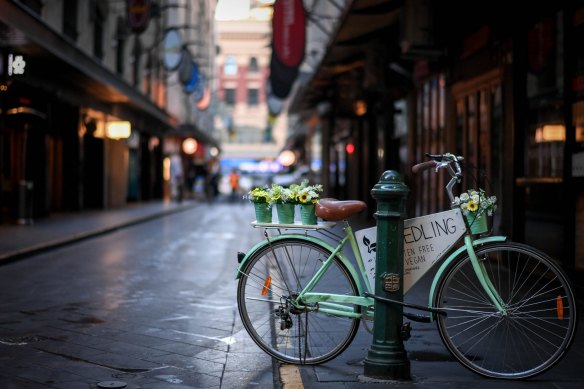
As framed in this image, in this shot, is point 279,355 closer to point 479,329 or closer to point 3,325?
point 479,329

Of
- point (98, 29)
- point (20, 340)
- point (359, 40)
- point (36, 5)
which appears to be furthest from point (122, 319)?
point (98, 29)

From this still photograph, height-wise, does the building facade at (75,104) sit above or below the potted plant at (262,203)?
above

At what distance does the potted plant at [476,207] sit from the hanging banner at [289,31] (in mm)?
12847

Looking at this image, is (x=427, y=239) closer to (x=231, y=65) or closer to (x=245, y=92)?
(x=245, y=92)

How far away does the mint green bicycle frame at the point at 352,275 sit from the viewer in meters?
4.85

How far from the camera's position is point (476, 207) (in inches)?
192

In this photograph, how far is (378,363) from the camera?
15.6ft

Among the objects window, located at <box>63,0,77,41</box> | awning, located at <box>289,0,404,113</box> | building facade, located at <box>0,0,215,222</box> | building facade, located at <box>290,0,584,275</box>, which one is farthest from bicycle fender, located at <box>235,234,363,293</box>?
window, located at <box>63,0,77,41</box>

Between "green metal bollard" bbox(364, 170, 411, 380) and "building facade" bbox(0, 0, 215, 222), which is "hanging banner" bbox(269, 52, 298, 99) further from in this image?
"green metal bollard" bbox(364, 170, 411, 380)

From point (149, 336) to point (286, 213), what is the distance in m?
1.87

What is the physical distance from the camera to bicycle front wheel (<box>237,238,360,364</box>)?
16.9 ft

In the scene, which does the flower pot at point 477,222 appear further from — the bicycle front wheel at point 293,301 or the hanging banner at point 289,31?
the hanging banner at point 289,31

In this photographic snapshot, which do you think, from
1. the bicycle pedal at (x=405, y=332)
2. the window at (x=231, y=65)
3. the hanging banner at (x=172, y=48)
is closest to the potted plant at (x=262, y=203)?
the bicycle pedal at (x=405, y=332)

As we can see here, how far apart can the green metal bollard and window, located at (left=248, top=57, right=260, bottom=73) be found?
3536 inches
